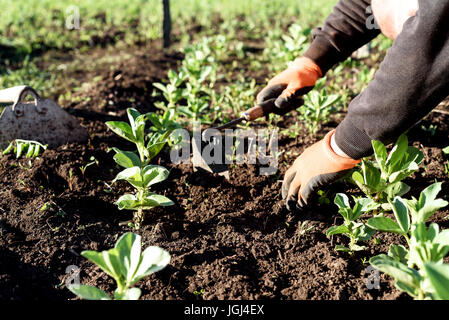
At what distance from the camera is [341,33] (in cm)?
279

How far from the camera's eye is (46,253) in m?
2.09

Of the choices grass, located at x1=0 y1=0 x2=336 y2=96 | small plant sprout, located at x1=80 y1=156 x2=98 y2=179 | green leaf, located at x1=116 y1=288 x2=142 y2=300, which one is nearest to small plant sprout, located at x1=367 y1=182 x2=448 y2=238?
green leaf, located at x1=116 y1=288 x2=142 y2=300

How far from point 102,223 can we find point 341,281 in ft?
4.04

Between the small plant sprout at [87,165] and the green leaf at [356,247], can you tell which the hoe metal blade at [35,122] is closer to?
the small plant sprout at [87,165]

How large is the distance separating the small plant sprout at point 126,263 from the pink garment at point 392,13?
1.79 m

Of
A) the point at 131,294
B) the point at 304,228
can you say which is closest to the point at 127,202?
the point at 131,294

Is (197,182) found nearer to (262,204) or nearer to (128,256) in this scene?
(262,204)

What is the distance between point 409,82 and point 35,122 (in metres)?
2.29

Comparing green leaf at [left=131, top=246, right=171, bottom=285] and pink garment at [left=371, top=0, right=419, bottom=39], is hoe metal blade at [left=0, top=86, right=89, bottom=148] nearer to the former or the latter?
green leaf at [left=131, top=246, right=171, bottom=285]

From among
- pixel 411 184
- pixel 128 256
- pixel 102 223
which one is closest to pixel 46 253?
pixel 102 223

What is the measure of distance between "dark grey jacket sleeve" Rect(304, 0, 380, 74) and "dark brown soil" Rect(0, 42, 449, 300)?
0.62 meters

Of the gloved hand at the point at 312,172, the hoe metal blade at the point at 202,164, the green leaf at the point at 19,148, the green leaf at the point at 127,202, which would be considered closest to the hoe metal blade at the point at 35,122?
the green leaf at the point at 19,148

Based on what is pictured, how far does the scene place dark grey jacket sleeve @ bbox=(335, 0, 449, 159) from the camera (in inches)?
70.1

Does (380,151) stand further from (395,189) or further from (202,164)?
(202,164)
